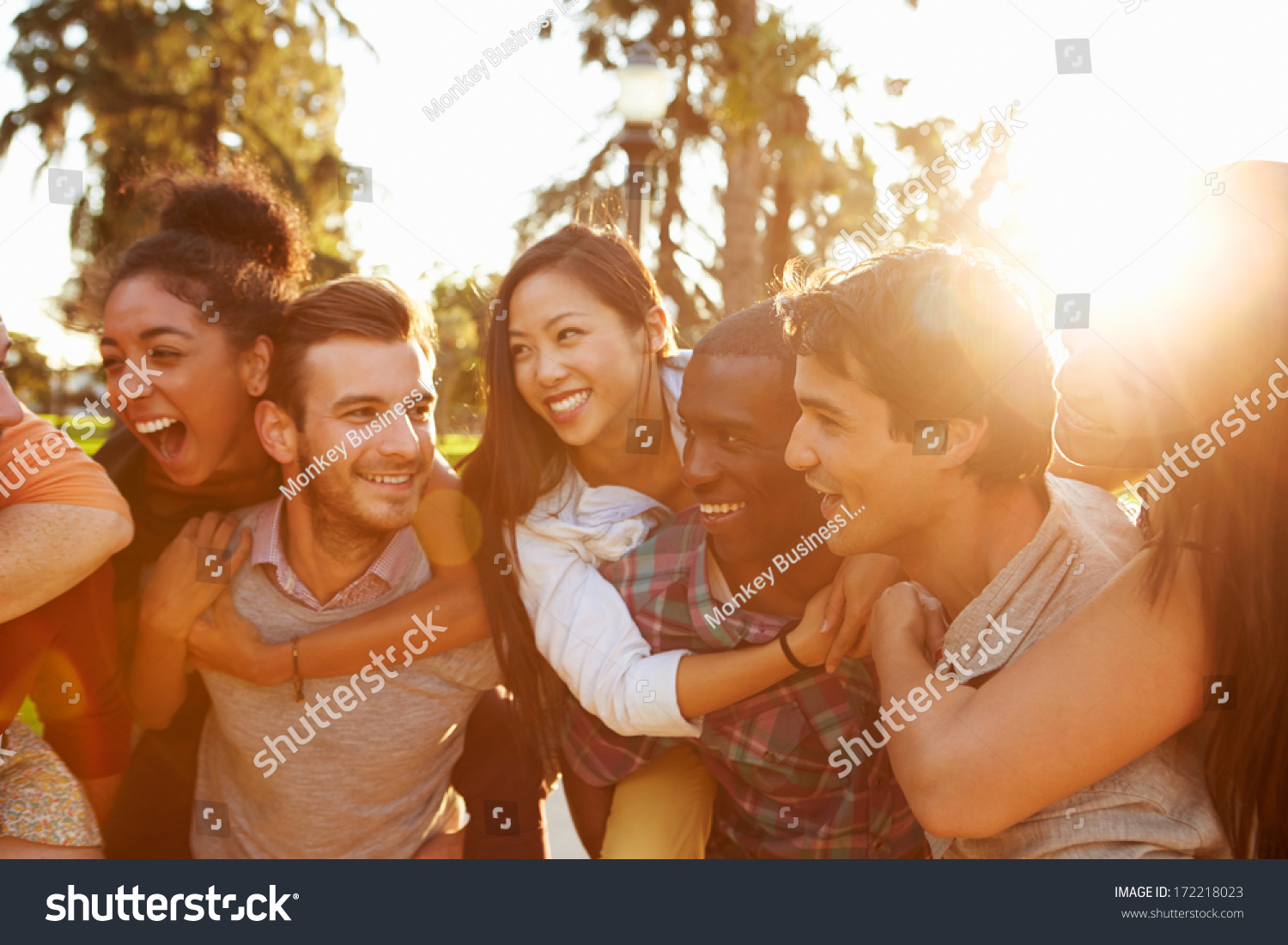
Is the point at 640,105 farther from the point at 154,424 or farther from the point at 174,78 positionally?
the point at 174,78

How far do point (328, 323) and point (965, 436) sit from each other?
6.45 feet

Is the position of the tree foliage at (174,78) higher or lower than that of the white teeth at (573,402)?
higher

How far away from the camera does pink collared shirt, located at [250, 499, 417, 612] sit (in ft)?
9.87

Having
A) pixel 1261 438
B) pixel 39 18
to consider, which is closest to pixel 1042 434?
pixel 1261 438

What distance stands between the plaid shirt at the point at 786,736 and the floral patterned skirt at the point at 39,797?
5.61 ft

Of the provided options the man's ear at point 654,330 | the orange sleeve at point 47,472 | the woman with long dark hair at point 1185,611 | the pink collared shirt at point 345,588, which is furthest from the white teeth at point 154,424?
the woman with long dark hair at point 1185,611

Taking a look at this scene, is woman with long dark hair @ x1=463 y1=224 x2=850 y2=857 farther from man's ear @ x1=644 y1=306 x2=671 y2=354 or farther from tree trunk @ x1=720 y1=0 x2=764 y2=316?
tree trunk @ x1=720 y1=0 x2=764 y2=316

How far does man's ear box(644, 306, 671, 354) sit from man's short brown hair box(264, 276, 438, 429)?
2.57ft

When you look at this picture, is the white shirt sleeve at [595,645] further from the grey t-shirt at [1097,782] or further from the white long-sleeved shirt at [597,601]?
the grey t-shirt at [1097,782]

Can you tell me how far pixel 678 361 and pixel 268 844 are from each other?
207 cm

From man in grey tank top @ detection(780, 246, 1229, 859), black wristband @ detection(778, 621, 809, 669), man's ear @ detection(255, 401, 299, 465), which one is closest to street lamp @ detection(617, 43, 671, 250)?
man's ear @ detection(255, 401, 299, 465)

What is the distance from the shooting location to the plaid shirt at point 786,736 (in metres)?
2.73

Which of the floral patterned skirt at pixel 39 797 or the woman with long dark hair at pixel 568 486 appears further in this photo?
the woman with long dark hair at pixel 568 486

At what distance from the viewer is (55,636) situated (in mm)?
2748
